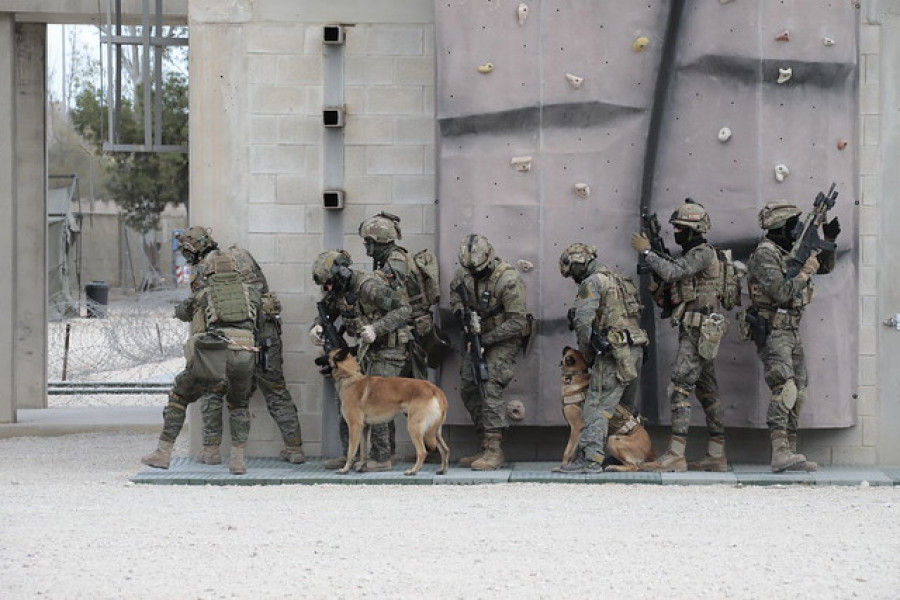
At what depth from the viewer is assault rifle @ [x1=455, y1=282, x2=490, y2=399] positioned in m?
10.9

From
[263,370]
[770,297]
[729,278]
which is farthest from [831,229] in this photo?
[263,370]

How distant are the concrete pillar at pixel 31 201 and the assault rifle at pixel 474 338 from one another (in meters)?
6.15

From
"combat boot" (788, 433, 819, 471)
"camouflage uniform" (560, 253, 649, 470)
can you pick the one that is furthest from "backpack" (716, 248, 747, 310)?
"combat boot" (788, 433, 819, 471)

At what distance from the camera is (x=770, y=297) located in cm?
1071

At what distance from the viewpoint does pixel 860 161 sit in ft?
36.9

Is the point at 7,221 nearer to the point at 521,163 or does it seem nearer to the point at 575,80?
the point at 521,163

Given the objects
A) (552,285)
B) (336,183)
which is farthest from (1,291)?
(552,285)

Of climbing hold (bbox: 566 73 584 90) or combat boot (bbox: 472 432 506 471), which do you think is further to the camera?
climbing hold (bbox: 566 73 584 90)

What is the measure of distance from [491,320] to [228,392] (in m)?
1.77

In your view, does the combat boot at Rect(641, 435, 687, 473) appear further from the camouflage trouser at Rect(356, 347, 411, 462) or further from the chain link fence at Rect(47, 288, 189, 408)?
the chain link fence at Rect(47, 288, 189, 408)

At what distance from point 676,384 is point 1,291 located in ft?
21.4

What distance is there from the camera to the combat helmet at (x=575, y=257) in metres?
10.7

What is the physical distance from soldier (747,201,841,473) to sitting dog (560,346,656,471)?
0.85 metres

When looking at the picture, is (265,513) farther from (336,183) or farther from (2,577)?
(336,183)
